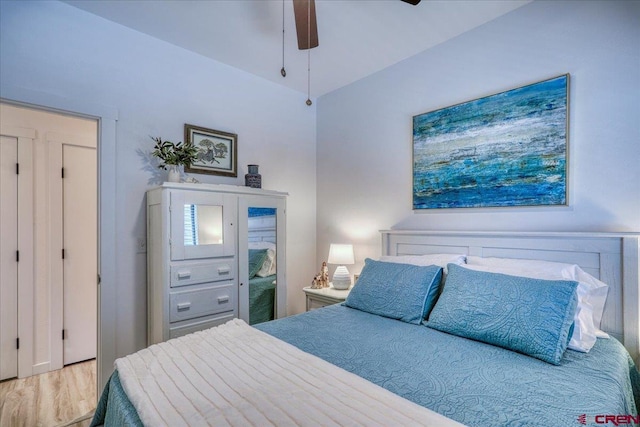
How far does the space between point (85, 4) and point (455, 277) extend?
298 cm

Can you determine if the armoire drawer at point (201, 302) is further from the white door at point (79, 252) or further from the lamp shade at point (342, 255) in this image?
the white door at point (79, 252)

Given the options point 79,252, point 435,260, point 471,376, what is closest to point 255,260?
point 435,260

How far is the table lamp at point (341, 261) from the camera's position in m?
2.90

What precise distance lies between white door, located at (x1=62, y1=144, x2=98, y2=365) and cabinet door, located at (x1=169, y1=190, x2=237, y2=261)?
1439mm

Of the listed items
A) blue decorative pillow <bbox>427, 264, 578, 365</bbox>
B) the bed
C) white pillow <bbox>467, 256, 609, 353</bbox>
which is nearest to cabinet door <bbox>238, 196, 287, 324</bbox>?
the bed

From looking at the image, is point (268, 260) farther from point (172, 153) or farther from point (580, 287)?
point (580, 287)

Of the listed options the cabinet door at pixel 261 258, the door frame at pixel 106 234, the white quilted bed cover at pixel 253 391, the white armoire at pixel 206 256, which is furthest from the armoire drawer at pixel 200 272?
the white quilted bed cover at pixel 253 391

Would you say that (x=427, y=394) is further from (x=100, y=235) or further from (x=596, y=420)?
(x=100, y=235)

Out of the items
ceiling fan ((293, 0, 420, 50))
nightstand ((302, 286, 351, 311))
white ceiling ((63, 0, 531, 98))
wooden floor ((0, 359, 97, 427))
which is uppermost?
white ceiling ((63, 0, 531, 98))

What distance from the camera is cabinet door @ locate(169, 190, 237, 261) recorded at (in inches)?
86.9

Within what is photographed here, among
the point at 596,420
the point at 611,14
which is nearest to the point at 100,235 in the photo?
the point at 596,420

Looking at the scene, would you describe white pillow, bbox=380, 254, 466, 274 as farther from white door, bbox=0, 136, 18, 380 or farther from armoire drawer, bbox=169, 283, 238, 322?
white door, bbox=0, 136, 18, 380

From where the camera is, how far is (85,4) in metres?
2.12

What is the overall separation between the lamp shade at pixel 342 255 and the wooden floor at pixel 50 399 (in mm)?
2102
